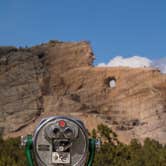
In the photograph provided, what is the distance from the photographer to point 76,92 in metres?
79.8

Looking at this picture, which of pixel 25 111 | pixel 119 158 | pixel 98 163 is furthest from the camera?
pixel 25 111

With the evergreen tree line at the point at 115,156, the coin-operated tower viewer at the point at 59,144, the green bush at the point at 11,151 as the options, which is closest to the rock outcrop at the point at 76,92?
the green bush at the point at 11,151

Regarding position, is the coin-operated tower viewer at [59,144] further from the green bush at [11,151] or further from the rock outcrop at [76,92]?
the rock outcrop at [76,92]

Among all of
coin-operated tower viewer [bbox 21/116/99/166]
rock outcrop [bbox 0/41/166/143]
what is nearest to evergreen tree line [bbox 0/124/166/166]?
coin-operated tower viewer [bbox 21/116/99/166]

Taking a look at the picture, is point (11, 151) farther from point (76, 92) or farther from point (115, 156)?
point (76, 92)

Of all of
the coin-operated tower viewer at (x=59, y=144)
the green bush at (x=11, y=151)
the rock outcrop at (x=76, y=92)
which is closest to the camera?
the coin-operated tower viewer at (x=59, y=144)

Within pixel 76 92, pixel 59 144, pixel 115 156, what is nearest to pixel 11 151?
pixel 115 156

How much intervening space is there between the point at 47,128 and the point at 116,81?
78225mm

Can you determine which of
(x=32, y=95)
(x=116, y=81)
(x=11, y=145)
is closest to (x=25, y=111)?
(x=32, y=95)

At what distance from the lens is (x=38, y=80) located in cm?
7681

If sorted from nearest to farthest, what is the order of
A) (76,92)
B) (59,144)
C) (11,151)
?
(59,144) → (11,151) → (76,92)

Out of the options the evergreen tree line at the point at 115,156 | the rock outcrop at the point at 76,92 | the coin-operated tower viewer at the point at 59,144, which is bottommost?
the coin-operated tower viewer at the point at 59,144

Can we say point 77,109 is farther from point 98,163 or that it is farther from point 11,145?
point 98,163

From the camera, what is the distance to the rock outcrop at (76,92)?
72.8 metres
